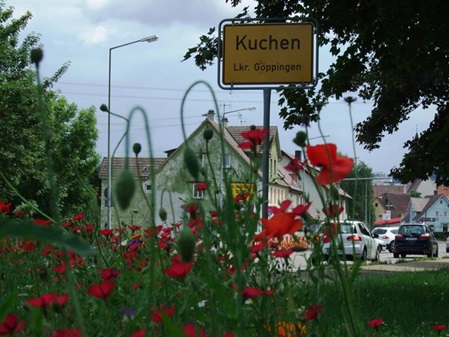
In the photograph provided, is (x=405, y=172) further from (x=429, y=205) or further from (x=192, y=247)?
(x=429, y=205)

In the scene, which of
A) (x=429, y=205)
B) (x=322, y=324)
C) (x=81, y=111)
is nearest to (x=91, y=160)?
(x=81, y=111)

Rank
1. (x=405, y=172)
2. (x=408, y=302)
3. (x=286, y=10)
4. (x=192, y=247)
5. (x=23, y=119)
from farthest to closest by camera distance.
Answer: (x=23, y=119) → (x=405, y=172) → (x=286, y=10) → (x=408, y=302) → (x=192, y=247)

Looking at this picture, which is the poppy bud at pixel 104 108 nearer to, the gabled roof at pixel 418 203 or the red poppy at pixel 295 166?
the red poppy at pixel 295 166

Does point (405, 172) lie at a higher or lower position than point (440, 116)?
lower

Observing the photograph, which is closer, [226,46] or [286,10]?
[226,46]

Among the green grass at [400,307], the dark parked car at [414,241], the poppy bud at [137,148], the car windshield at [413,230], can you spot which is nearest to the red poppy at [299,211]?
the poppy bud at [137,148]

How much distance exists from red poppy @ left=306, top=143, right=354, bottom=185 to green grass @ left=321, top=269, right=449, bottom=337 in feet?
8.43

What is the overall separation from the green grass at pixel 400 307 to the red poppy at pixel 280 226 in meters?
2.47

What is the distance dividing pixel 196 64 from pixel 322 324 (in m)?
10.4

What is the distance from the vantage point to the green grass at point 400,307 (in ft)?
19.9

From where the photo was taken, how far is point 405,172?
59.7 feet

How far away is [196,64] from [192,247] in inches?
449

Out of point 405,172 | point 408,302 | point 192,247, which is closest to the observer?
point 192,247

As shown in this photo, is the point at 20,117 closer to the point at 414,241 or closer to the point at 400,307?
the point at 414,241
